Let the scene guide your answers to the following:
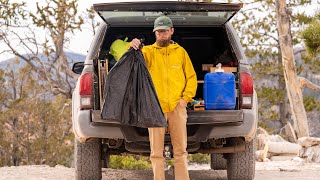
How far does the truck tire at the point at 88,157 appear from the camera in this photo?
21.4 feet

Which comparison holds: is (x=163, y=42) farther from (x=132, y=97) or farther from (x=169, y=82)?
(x=132, y=97)

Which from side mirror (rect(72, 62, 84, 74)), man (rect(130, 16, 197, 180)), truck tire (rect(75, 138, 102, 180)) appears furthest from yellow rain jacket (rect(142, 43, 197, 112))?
side mirror (rect(72, 62, 84, 74))

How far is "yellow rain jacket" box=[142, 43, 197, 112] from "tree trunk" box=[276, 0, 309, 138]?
14.9 m

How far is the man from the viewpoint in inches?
223

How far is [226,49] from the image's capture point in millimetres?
7098

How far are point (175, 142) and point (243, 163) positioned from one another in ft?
4.03

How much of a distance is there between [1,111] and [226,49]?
1039 inches

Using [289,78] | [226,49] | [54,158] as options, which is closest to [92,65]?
[226,49]

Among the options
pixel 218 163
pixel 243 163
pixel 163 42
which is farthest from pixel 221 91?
pixel 218 163

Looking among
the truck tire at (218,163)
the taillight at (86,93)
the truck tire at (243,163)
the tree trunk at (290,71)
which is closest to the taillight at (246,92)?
the truck tire at (243,163)

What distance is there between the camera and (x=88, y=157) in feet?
21.5

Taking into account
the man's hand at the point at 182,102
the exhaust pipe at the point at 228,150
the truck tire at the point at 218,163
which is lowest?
the truck tire at the point at 218,163

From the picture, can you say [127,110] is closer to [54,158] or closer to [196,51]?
[196,51]

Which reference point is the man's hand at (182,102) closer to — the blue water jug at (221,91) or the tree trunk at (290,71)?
the blue water jug at (221,91)
